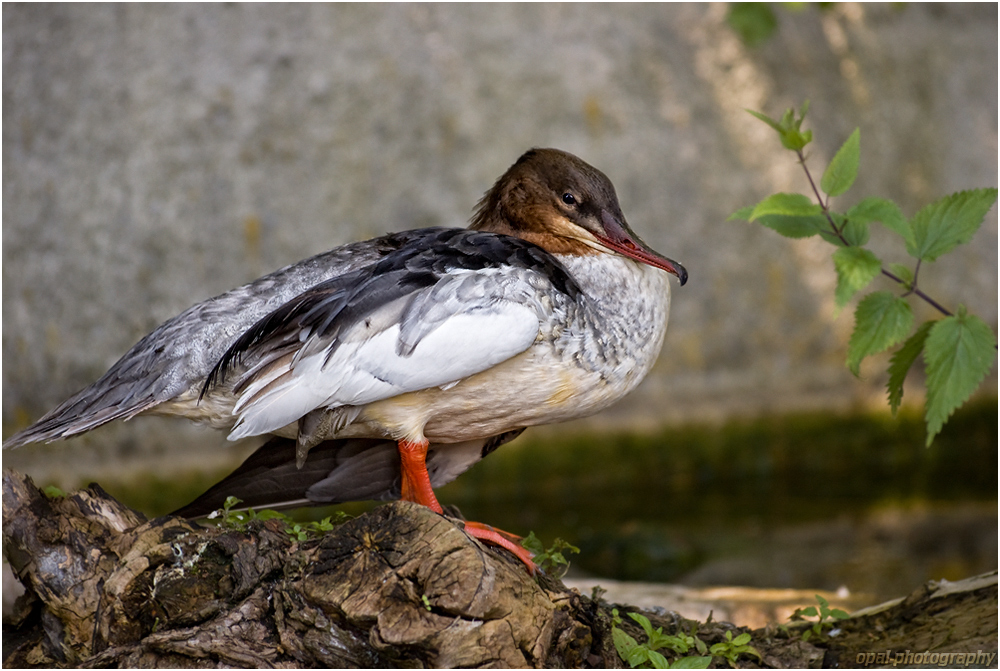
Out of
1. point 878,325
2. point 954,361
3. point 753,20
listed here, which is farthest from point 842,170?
point 753,20

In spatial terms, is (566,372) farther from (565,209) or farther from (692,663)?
(692,663)

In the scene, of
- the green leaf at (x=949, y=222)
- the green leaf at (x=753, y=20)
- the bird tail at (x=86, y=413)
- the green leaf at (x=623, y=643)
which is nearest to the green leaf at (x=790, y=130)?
the green leaf at (x=949, y=222)

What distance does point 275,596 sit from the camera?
6.79 ft

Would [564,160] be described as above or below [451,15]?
below

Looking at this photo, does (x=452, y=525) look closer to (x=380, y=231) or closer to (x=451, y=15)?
(x=380, y=231)

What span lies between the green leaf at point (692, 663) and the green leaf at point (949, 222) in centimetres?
111

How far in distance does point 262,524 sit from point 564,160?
1.20 m

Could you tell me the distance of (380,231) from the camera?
470 cm

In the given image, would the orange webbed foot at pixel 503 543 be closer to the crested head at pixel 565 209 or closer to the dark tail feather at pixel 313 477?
the dark tail feather at pixel 313 477

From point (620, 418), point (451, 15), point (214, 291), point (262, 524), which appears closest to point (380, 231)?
point (214, 291)

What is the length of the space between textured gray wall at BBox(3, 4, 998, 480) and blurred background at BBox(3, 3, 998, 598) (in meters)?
0.01

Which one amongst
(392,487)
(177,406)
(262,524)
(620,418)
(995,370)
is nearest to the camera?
(262,524)

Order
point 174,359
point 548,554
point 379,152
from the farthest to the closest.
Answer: point 379,152 → point 548,554 → point 174,359

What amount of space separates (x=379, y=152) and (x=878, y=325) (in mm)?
2997
